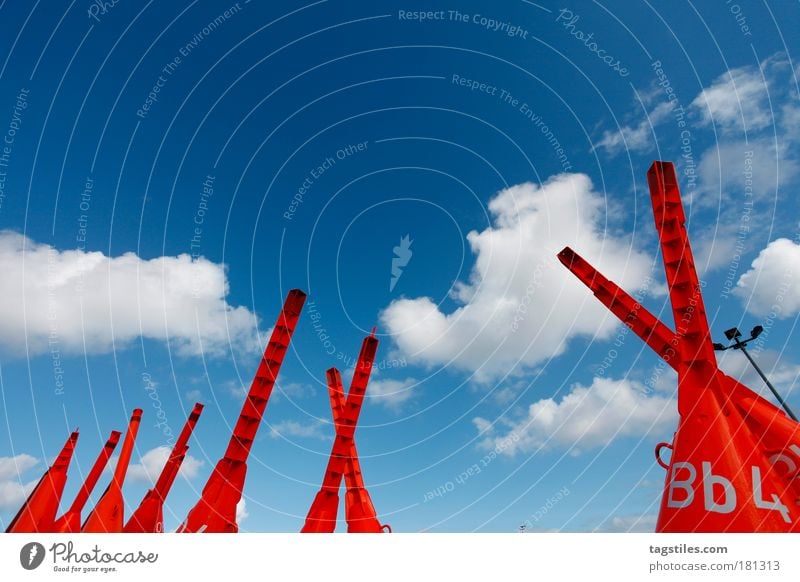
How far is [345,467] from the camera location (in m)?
24.5

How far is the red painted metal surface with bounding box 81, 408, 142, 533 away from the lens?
2062cm

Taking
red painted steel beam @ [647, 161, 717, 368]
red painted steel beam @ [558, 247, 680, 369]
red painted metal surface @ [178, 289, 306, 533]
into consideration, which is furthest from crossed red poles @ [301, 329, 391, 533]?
red painted steel beam @ [647, 161, 717, 368]

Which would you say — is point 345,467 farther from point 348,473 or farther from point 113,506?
point 113,506

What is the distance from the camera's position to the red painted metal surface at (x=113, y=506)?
2062 centimetres

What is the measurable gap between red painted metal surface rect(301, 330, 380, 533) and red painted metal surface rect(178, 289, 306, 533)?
4654mm

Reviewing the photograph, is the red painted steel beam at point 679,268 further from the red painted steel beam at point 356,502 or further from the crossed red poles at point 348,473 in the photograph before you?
the red painted steel beam at point 356,502

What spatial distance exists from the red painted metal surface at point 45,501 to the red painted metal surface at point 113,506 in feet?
13.0

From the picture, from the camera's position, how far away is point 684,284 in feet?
36.7
